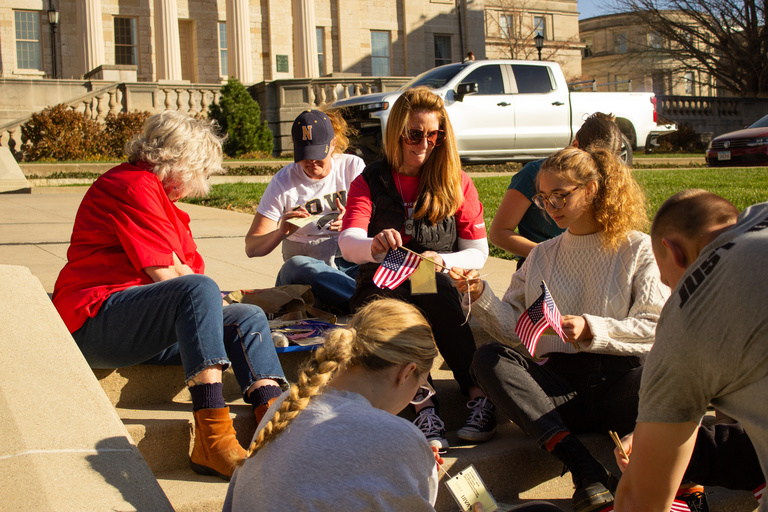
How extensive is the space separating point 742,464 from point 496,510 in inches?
38.1

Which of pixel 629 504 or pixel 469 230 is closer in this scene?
pixel 629 504

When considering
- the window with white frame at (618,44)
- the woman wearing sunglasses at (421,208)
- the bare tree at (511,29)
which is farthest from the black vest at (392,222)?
the window with white frame at (618,44)

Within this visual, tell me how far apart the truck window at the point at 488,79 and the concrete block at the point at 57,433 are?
38.2 feet

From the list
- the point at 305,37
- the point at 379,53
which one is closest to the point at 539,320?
the point at 305,37

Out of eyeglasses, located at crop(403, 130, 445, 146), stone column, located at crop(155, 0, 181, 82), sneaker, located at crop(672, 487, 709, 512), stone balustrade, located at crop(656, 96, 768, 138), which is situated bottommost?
sneaker, located at crop(672, 487, 709, 512)

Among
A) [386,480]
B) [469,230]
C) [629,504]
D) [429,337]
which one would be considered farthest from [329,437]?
[469,230]

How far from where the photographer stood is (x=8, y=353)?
9.36ft

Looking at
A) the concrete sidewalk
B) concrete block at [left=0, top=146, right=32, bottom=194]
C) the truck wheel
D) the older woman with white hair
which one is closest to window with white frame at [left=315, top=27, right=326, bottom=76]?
concrete block at [left=0, top=146, right=32, bottom=194]

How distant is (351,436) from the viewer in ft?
6.25

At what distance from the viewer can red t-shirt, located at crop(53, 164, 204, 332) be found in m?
3.24

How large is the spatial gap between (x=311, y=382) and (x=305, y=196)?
2.86m

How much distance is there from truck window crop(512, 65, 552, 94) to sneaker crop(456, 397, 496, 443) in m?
11.7

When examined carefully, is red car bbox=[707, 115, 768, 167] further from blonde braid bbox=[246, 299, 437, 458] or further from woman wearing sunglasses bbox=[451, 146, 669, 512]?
blonde braid bbox=[246, 299, 437, 458]

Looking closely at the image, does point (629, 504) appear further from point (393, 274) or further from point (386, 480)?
point (393, 274)
